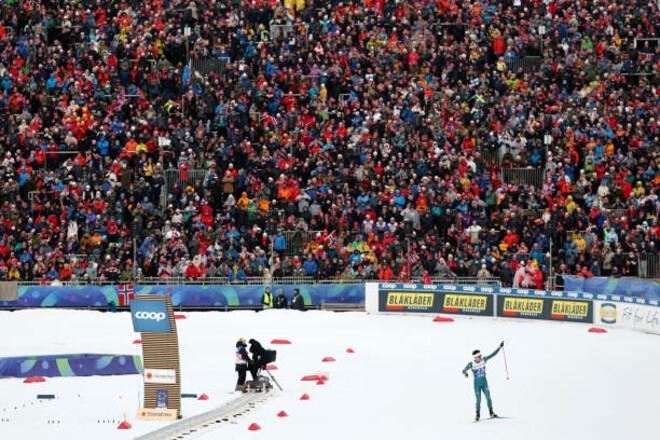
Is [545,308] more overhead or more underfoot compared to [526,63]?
more underfoot

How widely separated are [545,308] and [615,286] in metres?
2.57

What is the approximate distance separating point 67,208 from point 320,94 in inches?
433

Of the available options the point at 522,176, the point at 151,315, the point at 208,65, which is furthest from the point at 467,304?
the point at 151,315

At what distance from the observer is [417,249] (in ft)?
144

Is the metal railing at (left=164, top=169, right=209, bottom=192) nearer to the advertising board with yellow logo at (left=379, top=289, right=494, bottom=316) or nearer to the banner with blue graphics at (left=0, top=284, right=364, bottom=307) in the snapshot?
the banner with blue graphics at (left=0, top=284, right=364, bottom=307)

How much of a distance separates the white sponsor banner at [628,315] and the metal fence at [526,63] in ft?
50.9

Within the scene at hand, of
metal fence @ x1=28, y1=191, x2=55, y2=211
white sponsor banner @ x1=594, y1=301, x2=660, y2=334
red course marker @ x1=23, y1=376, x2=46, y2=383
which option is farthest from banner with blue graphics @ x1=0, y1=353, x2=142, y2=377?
metal fence @ x1=28, y1=191, x2=55, y2=211

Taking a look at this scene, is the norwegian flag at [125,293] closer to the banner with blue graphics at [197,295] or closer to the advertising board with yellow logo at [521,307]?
the banner with blue graphics at [197,295]

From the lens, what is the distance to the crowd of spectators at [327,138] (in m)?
44.1

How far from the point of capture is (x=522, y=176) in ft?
157

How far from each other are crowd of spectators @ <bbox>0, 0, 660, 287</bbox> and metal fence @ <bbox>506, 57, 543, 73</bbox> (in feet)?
0.23

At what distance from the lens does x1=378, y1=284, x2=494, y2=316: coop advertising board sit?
4222 centimetres

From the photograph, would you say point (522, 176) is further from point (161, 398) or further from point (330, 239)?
point (161, 398)

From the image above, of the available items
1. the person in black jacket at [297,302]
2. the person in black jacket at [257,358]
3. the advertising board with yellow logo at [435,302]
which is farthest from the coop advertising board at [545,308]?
the person in black jacket at [257,358]
